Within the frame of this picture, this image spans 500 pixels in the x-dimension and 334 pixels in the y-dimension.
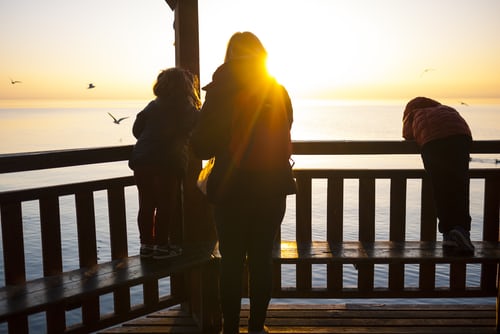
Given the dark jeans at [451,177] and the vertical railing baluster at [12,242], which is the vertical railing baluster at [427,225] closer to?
A: the dark jeans at [451,177]

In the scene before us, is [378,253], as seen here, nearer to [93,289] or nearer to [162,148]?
[162,148]

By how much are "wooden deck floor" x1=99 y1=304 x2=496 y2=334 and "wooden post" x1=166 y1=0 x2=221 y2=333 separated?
0.55 feet

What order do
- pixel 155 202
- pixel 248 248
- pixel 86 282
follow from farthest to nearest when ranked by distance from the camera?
pixel 155 202, pixel 86 282, pixel 248 248

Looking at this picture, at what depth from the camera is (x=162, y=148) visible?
3121mm

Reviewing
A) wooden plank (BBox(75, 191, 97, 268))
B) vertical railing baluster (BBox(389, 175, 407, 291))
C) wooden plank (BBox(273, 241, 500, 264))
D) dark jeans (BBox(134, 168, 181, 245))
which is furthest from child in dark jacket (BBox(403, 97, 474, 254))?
wooden plank (BBox(75, 191, 97, 268))

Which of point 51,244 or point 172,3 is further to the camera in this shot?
point 172,3

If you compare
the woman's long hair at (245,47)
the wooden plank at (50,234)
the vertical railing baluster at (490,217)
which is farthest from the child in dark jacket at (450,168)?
the wooden plank at (50,234)

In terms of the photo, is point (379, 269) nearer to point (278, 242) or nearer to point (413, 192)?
point (278, 242)

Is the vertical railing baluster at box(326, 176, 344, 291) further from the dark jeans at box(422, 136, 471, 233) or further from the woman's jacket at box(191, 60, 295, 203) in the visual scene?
the woman's jacket at box(191, 60, 295, 203)

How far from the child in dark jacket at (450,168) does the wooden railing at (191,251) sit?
0.17 meters

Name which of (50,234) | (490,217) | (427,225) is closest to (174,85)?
(50,234)

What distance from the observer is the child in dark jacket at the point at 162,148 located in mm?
3098

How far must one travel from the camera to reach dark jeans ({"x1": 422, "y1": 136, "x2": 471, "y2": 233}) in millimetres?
3287

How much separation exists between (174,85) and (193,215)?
42.2 inches
